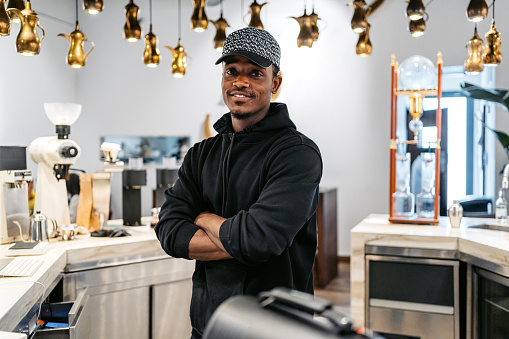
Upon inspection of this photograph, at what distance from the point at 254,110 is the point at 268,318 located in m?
1.03

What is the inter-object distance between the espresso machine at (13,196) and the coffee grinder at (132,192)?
0.65 metres

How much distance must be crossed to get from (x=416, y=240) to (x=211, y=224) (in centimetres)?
186

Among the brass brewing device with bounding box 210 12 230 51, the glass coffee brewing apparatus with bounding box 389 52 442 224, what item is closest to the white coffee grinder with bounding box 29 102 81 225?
the brass brewing device with bounding box 210 12 230 51

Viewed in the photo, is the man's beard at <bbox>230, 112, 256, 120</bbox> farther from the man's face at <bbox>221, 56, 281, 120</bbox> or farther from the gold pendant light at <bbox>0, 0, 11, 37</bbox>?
the gold pendant light at <bbox>0, 0, 11, 37</bbox>

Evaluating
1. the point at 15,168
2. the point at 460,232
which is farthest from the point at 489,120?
the point at 15,168

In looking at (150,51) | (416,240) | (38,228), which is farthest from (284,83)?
(38,228)

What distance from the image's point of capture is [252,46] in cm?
158

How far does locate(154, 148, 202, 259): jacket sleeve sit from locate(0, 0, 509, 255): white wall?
5.32m

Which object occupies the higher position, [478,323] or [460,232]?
[460,232]

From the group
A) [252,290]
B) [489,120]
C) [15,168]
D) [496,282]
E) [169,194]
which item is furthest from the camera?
[489,120]

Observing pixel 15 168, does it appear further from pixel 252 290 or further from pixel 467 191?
pixel 467 191

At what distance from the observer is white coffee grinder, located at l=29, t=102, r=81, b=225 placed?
124 inches

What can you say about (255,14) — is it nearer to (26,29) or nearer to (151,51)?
(151,51)

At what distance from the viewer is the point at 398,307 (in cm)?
314
